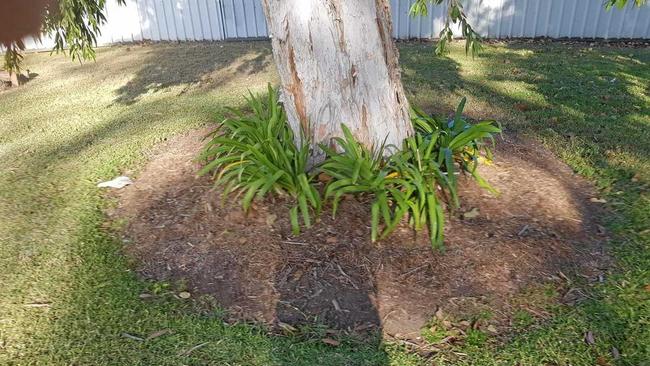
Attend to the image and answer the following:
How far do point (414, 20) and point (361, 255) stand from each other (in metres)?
7.72

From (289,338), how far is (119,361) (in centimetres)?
84

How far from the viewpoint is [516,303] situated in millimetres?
2977

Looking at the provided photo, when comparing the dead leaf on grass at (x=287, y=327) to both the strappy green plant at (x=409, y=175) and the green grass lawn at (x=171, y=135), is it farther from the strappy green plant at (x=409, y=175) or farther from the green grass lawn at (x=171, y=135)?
the strappy green plant at (x=409, y=175)

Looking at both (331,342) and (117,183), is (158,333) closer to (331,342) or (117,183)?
(331,342)

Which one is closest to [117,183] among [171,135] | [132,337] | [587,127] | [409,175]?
[171,135]

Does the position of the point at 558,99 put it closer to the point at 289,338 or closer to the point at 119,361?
the point at 289,338

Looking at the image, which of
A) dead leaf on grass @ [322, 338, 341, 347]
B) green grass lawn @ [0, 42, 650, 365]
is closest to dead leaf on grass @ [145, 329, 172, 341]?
green grass lawn @ [0, 42, 650, 365]

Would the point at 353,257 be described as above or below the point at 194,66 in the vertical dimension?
below

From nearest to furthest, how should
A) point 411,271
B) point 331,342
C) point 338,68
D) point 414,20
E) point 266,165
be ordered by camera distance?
point 331,342 → point 411,271 → point 338,68 → point 266,165 → point 414,20

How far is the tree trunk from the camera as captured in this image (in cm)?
341

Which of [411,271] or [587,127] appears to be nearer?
[411,271]

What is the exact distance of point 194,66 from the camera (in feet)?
28.6

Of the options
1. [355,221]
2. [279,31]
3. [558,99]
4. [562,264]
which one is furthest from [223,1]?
[562,264]

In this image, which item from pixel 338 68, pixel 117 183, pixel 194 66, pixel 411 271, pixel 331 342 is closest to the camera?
pixel 331 342
